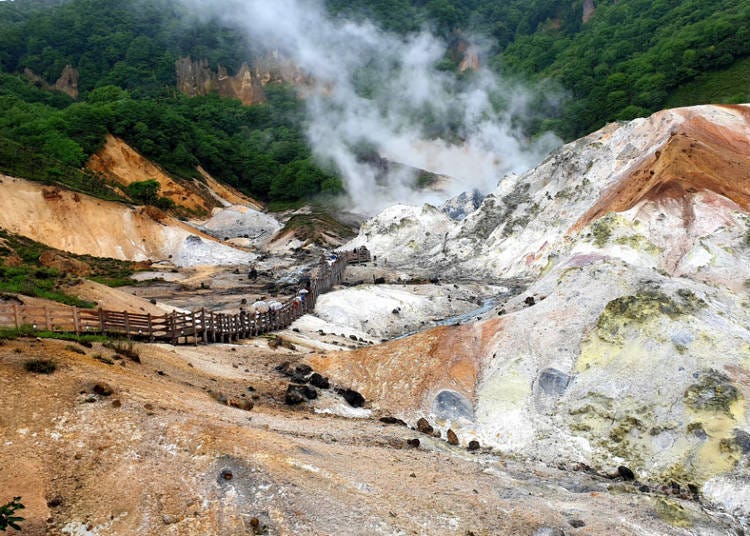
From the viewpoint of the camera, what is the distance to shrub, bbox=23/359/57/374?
39.1ft

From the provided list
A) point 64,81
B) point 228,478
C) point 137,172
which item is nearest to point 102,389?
point 228,478

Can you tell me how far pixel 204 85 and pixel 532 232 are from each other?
11605 cm

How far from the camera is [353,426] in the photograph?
53.5 ft

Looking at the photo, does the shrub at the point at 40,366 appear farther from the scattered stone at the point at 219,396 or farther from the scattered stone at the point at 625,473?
the scattered stone at the point at 625,473

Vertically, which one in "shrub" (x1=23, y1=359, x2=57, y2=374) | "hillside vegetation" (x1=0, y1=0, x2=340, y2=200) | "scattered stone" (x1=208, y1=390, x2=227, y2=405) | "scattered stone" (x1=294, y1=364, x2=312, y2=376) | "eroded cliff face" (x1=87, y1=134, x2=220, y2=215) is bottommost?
"scattered stone" (x1=208, y1=390, x2=227, y2=405)

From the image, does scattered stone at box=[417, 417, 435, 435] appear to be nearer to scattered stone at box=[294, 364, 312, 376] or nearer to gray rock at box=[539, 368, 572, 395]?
gray rock at box=[539, 368, 572, 395]

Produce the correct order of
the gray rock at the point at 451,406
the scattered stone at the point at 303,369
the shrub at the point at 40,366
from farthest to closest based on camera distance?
the scattered stone at the point at 303,369 < the gray rock at the point at 451,406 < the shrub at the point at 40,366

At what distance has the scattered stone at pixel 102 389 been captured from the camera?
12.0 metres

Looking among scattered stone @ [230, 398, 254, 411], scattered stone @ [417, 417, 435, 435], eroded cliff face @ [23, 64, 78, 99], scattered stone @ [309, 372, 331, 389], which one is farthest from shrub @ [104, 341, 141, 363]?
eroded cliff face @ [23, 64, 78, 99]

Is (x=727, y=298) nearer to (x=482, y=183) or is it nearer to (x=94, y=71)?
(x=482, y=183)

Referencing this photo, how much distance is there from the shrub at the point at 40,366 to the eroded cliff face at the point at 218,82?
141m

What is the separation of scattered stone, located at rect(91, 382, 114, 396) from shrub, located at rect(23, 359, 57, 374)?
39.1 inches

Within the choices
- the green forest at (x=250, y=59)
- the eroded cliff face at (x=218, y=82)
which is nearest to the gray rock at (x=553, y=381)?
the green forest at (x=250, y=59)

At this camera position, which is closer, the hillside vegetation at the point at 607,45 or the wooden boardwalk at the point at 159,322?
the wooden boardwalk at the point at 159,322
